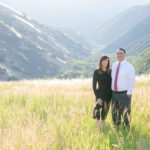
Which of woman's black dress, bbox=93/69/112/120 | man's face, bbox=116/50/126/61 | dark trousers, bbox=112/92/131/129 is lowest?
dark trousers, bbox=112/92/131/129

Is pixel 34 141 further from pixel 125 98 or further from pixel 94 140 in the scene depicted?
pixel 125 98

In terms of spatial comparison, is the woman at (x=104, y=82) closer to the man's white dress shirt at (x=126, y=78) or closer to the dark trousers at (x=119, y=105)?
the dark trousers at (x=119, y=105)

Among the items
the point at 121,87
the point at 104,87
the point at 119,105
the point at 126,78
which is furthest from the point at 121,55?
the point at 119,105

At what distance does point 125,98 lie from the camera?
14.5ft

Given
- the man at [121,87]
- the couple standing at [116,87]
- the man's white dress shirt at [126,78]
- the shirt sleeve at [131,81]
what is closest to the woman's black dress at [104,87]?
the couple standing at [116,87]

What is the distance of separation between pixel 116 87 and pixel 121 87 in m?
0.11

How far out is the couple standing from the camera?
443 centimetres

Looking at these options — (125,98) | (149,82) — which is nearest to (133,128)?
(125,98)

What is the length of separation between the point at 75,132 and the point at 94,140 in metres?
0.36

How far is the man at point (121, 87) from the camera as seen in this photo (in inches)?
174

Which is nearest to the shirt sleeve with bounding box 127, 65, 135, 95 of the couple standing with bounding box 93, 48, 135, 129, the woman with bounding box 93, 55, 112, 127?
the couple standing with bounding box 93, 48, 135, 129

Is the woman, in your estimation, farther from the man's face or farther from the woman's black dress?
the man's face

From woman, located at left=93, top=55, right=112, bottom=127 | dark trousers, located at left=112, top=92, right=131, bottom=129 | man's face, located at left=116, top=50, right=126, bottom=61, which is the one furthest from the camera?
woman, located at left=93, top=55, right=112, bottom=127

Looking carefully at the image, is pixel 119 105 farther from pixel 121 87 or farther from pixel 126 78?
pixel 126 78
